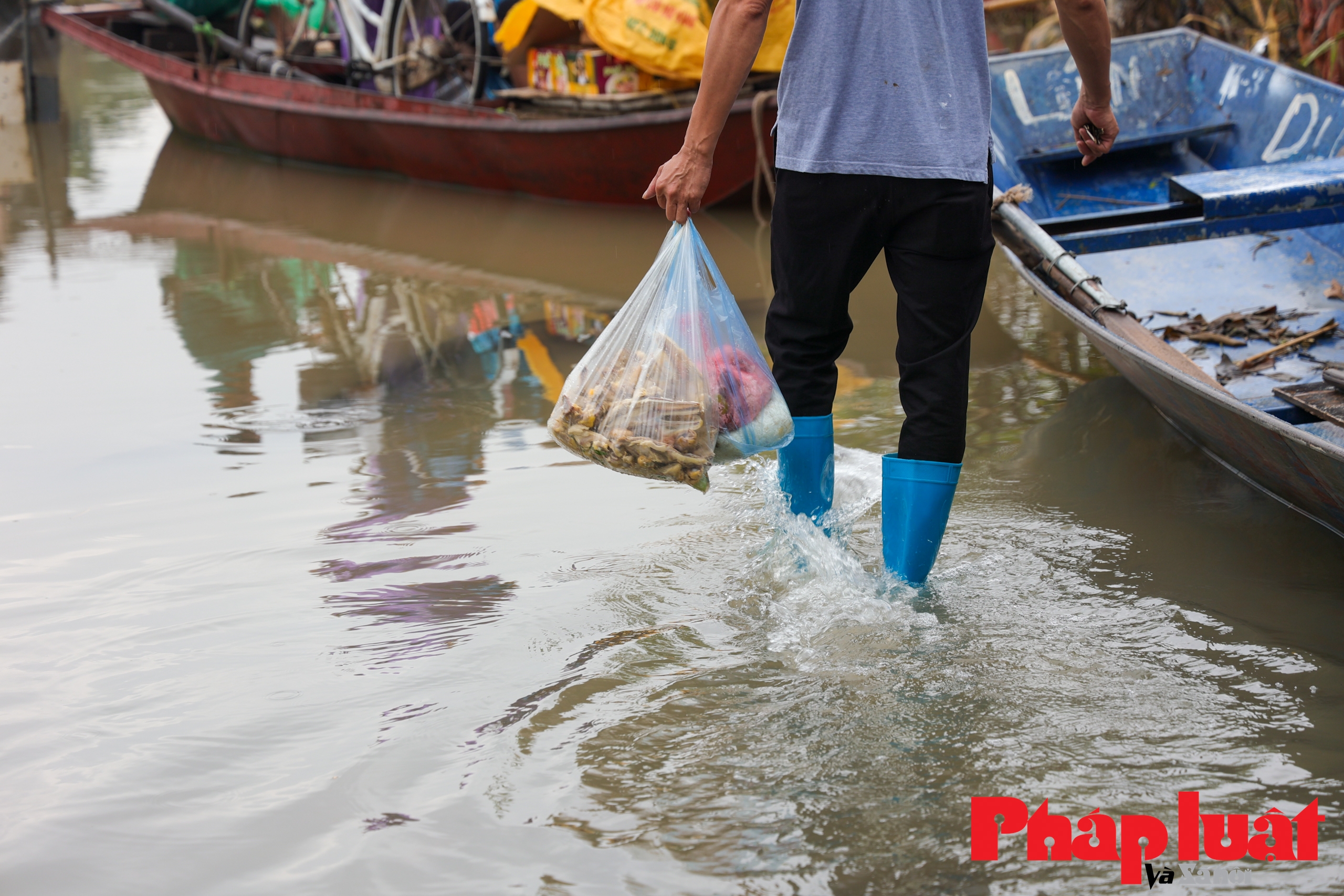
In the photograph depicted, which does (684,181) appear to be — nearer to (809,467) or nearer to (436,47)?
(809,467)

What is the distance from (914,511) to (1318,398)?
1.18m

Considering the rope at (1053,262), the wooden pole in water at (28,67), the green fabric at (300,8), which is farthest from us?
the wooden pole in water at (28,67)

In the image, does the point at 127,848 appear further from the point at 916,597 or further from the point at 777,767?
the point at 916,597

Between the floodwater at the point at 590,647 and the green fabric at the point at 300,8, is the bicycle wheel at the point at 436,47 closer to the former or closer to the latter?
the green fabric at the point at 300,8

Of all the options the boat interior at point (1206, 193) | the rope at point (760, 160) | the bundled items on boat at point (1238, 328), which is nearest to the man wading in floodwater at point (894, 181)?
the boat interior at point (1206, 193)

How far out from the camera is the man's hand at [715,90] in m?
2.03

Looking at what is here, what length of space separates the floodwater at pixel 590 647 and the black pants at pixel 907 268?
0.43 meters

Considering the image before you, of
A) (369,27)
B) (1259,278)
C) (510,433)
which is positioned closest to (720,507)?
(510,433)

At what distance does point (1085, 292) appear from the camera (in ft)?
10.1

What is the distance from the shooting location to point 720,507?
2.96 metres

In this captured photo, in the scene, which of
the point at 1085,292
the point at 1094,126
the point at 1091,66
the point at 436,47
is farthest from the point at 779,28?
the point at 1091,66

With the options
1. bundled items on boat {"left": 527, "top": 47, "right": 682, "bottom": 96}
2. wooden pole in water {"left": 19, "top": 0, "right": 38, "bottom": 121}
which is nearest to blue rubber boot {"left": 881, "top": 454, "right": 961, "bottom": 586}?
bundled items on boat {"left": 527, "top": 47, "right": 682, "bottom": 96}

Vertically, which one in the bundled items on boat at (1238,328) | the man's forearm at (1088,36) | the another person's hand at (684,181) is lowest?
the bundled items on boat at (1238,328)

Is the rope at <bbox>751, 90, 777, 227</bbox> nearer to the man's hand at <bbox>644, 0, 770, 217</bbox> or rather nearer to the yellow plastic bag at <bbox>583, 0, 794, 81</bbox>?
the yellow plastic bag at <bbox>583, 0, 794, 81</bbox>
